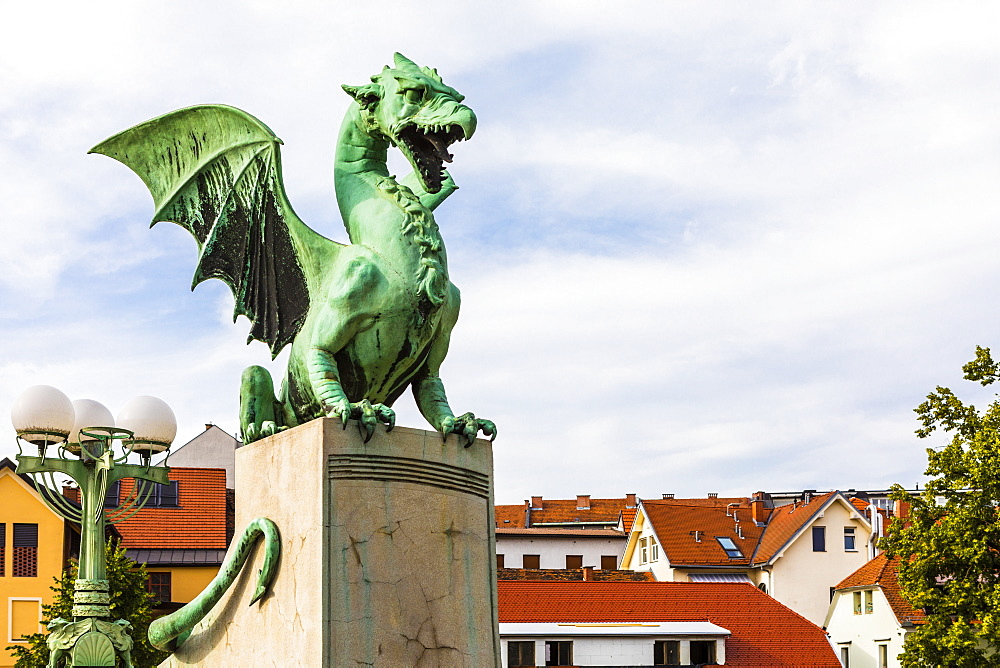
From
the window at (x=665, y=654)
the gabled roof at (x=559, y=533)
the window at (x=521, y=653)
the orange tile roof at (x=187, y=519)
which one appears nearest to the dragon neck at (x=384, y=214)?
the orange tile roof at (x=187, y=519)

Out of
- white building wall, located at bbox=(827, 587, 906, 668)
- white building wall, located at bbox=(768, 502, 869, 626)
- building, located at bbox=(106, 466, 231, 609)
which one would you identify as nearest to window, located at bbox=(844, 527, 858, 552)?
white building wall, located at bbox=(768, 502, 869, 626)

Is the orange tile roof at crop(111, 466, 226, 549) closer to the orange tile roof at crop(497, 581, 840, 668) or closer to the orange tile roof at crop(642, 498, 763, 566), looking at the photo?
the orange tile roof at crop(497, 581, 840, 668)

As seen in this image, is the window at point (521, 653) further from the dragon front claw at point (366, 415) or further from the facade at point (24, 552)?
the dragon front claw at point (366, 415)

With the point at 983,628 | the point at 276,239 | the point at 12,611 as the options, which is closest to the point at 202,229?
the point at 276,239

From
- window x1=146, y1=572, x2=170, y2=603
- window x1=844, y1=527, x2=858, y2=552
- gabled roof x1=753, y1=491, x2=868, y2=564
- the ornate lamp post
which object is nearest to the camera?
the ornate lamp post

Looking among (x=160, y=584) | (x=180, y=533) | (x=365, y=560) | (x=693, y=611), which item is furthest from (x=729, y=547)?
(x=365, y=560)

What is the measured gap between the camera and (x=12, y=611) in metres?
35.2

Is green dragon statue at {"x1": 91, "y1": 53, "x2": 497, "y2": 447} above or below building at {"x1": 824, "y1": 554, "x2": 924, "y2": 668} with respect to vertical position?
above

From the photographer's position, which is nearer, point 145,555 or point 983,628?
point 983,628

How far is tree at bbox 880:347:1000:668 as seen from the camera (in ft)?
81.3

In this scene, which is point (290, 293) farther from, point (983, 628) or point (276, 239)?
point (983, 628)

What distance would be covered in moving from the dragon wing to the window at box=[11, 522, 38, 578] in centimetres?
2814

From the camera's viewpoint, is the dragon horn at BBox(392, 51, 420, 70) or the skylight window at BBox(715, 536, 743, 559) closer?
the dragon horn at BBox(392, 51, 420, 70)

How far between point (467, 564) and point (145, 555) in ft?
98.6
